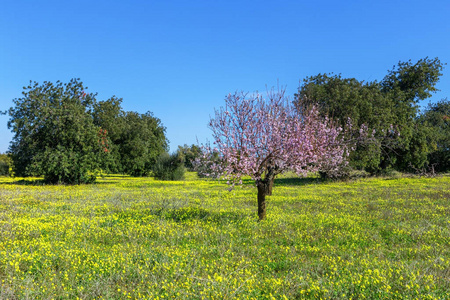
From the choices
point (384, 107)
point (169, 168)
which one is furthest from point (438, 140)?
point (169, 168)

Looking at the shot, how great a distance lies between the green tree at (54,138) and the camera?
36.0 metres

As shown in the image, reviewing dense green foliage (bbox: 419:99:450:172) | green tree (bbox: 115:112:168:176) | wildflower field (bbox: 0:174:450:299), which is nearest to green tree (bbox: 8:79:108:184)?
green tree (bbox: 115:112:168:176)

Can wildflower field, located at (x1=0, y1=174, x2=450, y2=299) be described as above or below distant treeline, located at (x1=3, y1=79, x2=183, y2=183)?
below

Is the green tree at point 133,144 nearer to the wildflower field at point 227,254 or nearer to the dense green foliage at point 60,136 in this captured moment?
the dense green foliage at point 60,136

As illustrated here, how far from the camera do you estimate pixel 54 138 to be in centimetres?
3759

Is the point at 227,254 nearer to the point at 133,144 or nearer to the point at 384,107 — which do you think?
the point at 384,107

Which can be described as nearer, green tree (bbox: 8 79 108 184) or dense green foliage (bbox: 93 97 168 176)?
green tree (bbox: 8 79 108 184)

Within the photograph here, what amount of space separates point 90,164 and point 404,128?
38.5 m

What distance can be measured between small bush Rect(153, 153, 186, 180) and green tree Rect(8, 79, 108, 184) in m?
10.5

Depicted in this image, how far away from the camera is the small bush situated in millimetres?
Result: 48000

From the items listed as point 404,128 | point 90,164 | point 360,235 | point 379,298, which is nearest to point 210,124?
point 360,235

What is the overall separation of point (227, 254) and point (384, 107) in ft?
111

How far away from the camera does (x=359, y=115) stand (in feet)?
114

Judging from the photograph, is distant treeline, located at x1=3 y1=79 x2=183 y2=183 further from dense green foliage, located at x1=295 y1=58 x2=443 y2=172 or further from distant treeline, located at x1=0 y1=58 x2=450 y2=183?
dense green foliage, located at x1=295 y1=58 x2=443 y2=172
